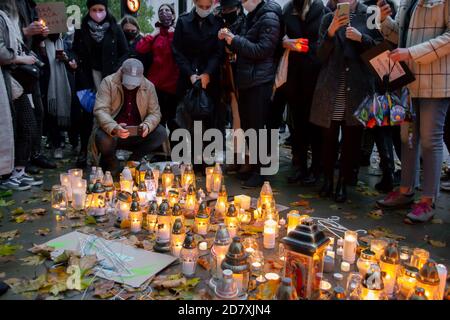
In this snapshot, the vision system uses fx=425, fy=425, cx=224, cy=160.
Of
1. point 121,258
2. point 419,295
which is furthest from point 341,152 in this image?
point 121,258

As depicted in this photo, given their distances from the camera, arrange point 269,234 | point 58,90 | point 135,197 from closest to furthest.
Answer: point 269,234 < point 135,197 < point 58,90

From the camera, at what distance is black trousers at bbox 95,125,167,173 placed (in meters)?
4.56

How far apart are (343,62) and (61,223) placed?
2768 millimetres

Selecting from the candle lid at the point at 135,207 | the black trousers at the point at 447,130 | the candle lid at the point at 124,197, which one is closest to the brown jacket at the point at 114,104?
the candle lid at the point at 124,197

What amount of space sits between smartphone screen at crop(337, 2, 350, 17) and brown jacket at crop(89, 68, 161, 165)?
2.20 m

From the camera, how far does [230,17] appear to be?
4.66 metres

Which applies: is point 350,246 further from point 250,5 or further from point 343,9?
point 250,5

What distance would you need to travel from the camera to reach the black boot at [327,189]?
13.7 ft

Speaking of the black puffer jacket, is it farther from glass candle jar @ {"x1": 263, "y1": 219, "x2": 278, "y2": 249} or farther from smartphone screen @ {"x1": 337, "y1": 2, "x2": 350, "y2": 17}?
glass candle jar @ {"x1": 263, "y1": 219, "x2": 278, "y2": 249}

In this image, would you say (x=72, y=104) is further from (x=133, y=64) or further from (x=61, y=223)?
(x=61, y=223)

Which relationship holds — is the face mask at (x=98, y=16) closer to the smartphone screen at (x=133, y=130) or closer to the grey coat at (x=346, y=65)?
the smartphone screen at (x=133, y=130)

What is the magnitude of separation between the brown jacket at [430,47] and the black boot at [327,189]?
1156mm

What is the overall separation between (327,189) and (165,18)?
9.33ft
